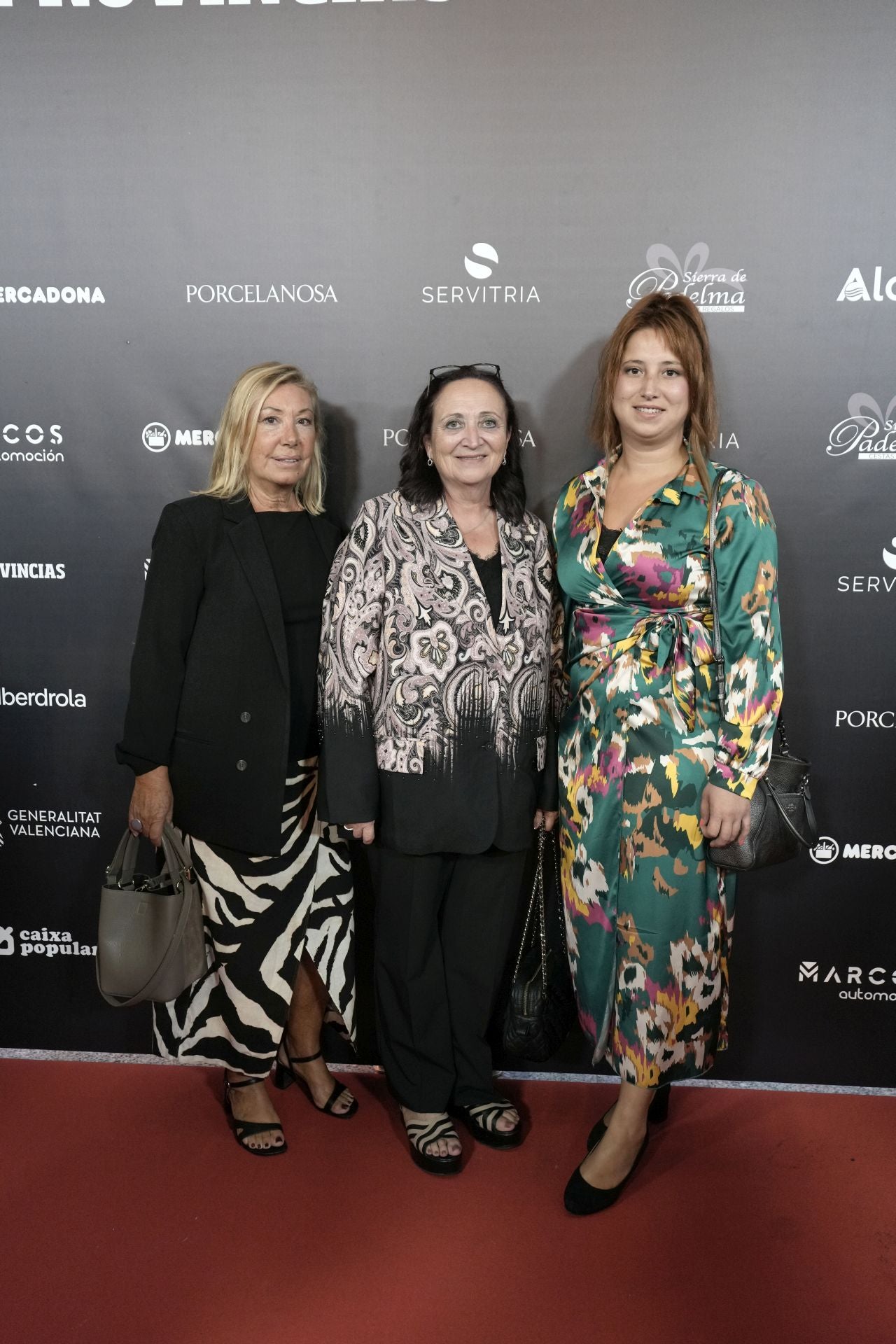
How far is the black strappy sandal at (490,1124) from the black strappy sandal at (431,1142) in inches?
2.7

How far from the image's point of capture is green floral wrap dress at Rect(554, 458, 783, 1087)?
207 centimetres

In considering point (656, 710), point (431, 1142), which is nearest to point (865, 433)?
point (656, 710)

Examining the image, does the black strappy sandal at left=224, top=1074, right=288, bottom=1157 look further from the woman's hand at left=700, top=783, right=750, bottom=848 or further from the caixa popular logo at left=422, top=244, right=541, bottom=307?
the caixa popular logo at left=422, top=244, right=541, bottom=307

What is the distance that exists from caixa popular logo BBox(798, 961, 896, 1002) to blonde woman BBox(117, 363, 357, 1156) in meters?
1.42

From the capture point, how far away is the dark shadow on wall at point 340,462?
8.52 feet

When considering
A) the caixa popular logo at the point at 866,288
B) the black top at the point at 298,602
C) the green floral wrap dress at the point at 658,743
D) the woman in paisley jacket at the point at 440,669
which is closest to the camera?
the green floral wrap dress at the point at 658,743

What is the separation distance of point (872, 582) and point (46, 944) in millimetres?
2537

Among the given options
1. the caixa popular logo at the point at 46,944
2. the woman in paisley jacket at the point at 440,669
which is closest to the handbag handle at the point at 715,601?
the woman in paisley jacket at the point at 440,669

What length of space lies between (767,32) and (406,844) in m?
2.11

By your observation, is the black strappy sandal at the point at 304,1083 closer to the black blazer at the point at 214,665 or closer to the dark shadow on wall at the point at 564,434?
the black blazer at the point at 214,665

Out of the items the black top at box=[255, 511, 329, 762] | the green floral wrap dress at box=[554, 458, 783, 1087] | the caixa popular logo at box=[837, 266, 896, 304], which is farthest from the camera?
the caixa popular logo at box=[837, 266, 896, 304]

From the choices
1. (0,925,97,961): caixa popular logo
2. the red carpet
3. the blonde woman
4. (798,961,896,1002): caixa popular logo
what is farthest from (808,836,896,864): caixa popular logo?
(0,925,97,961): caixa popular logo

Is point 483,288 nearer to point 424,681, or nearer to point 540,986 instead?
point 424,681

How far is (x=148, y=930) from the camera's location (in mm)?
2246
